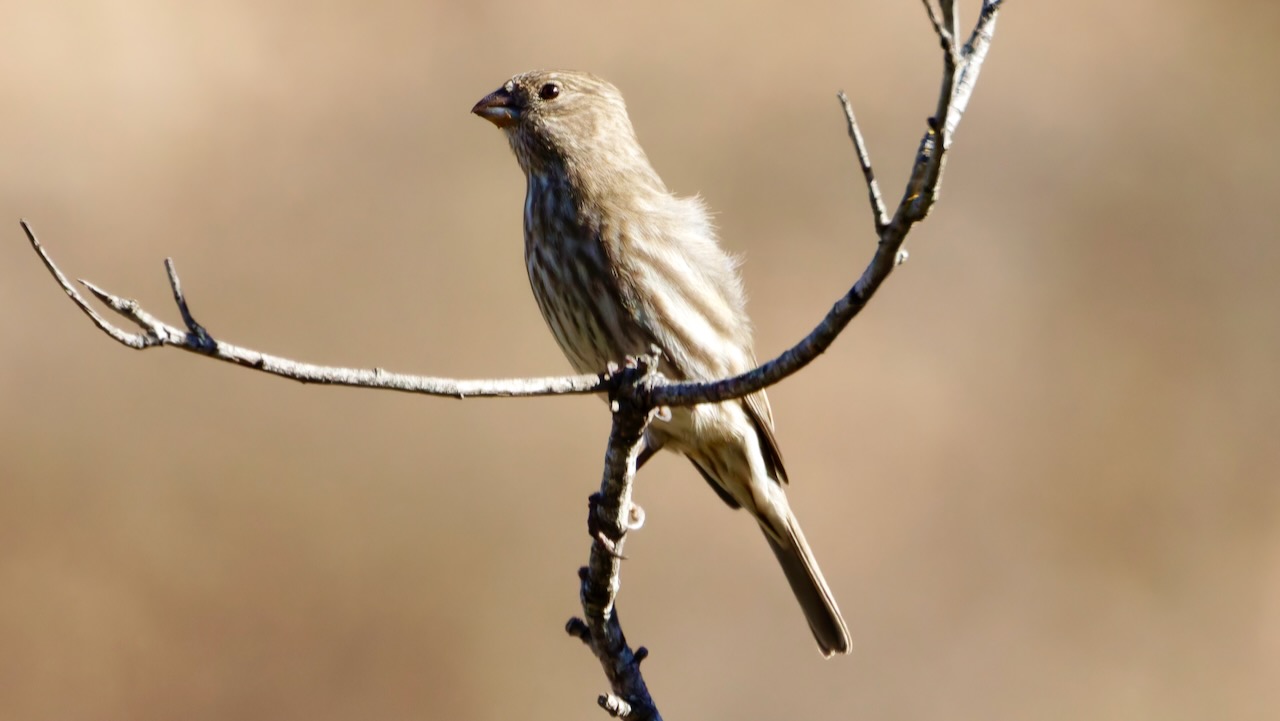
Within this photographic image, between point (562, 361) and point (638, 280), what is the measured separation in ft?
12.7

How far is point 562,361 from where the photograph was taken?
26.9 ft

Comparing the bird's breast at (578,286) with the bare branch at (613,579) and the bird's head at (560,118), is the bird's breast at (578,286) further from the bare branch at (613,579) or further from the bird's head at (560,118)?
the bare branch at (613,579)

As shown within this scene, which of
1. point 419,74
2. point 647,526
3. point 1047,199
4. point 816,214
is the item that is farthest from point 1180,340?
point 419,74

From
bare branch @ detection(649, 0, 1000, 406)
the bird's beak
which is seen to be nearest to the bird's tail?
the bird's beak

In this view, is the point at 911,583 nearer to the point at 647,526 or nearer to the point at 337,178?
the point at 647,526

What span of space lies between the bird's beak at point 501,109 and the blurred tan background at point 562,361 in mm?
3040

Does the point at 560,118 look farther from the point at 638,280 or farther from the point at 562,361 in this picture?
the point at 562,361

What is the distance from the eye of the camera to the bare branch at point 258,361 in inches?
91.9

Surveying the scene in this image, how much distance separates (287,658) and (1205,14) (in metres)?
9.42

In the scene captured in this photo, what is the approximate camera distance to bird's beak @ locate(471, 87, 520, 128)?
509cm

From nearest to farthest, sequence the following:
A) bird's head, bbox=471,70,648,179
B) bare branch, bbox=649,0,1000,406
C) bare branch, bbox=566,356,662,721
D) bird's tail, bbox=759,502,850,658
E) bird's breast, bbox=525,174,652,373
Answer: bare branch, bbox=649,0,1000,406 < bare branch, bbox=566,356,662,721 < bird's breast, bbox=525,174,652,373 < bird's head, bbox=471,70,648,179 < bird's tail, bbox=759,502,850,658

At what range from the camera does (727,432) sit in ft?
15.4

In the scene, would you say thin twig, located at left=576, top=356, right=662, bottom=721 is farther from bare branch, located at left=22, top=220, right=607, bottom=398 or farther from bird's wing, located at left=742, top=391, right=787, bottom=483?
bird's wing, located at left=742, top=391, right=787, bottom=483

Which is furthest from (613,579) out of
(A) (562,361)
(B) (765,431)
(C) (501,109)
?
(A) (562,361)
